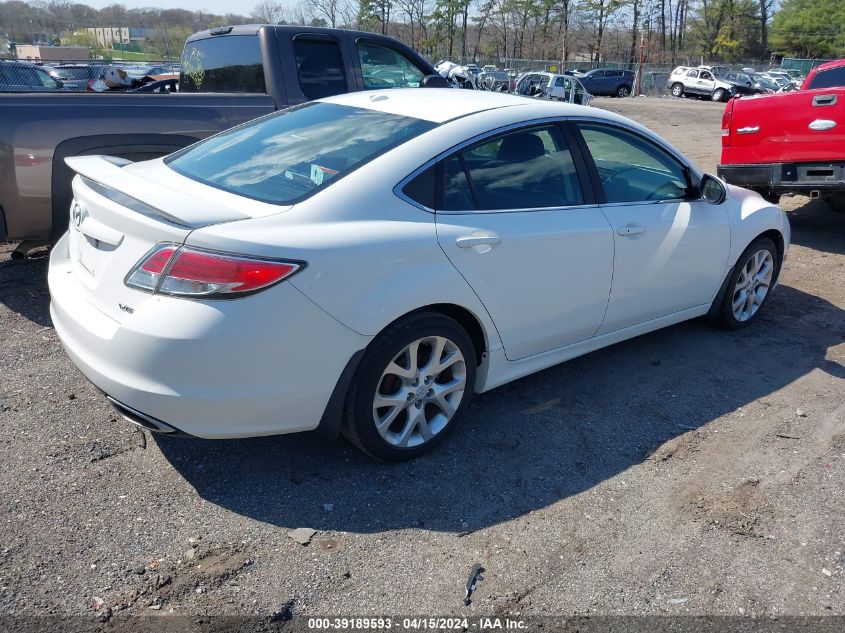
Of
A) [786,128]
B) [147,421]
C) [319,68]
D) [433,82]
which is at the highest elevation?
[319,68]

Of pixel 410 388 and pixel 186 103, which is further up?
pixel 186 103

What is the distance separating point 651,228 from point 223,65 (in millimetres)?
4383

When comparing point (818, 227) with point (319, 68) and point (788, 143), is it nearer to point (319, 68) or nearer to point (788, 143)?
point (788, 143)

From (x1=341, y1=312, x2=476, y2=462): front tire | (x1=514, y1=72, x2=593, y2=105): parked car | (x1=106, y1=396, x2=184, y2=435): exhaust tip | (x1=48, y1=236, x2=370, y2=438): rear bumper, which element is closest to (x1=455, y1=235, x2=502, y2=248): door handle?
(x1=341, y1=312, x2=476, y2=462): front tire

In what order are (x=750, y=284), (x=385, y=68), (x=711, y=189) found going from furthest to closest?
1. (x=385, y=68)
2. (x=750, y=284)
3. (x=711, y=189)

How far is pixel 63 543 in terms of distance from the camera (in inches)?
109

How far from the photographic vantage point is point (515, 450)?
11.8ft

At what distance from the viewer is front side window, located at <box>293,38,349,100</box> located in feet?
20.5

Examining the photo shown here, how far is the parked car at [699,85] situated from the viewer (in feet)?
134

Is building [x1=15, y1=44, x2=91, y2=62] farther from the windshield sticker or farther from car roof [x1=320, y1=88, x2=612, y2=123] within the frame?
the windshield sticker

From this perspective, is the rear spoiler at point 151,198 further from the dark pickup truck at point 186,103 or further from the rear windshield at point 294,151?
the dark pickup truck at point 186,103

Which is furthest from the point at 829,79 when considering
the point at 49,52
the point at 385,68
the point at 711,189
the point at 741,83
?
the point at 49,52

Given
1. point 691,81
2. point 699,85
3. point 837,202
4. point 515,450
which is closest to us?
point 515,450

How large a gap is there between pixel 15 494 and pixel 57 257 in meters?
1.21
